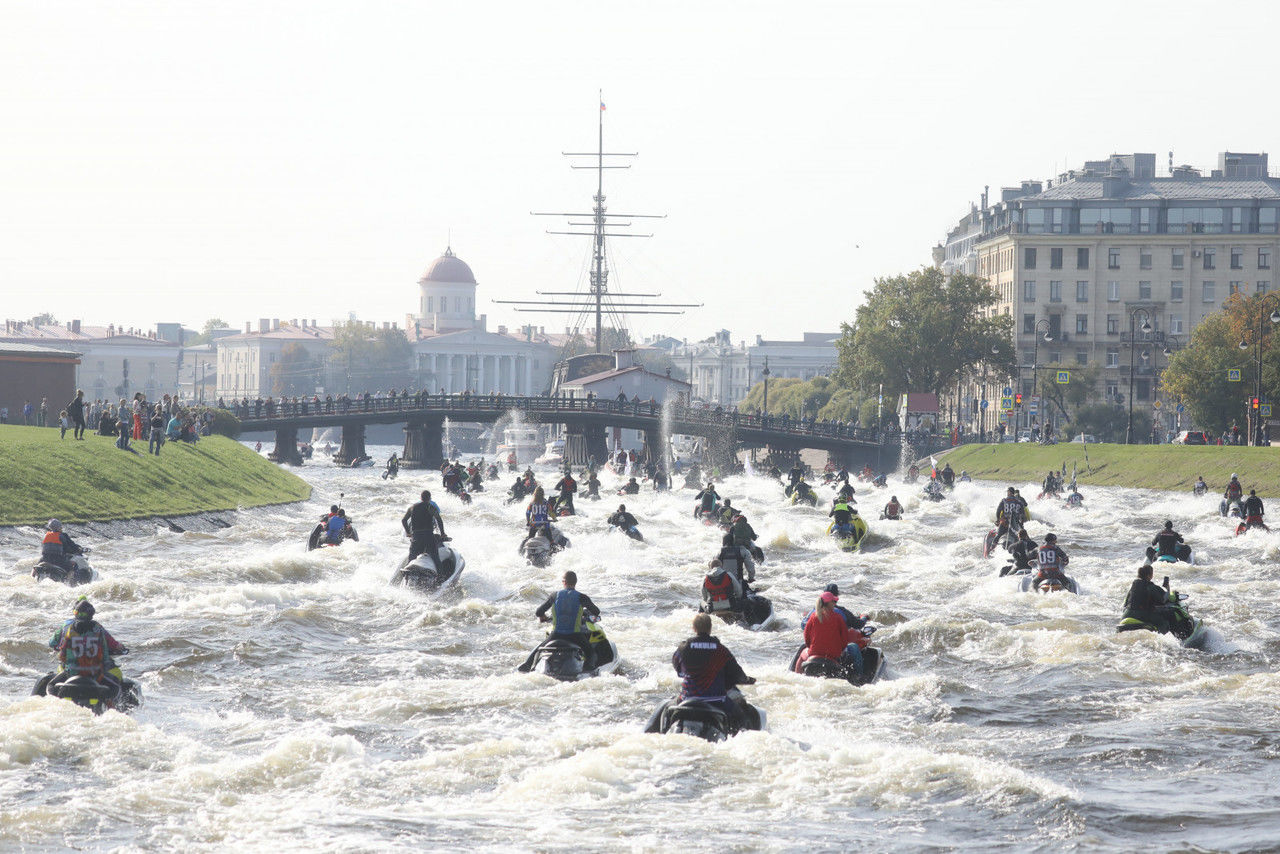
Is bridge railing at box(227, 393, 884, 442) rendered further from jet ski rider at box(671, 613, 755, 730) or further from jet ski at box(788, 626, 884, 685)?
jet ski rider at box(671, 613, 755, 730)

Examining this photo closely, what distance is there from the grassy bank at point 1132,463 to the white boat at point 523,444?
193 feet

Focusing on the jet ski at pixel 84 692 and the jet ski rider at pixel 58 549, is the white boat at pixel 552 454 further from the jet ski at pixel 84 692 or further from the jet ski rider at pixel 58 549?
the jet ski at pixel 84 692

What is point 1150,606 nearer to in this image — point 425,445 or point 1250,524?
point 1250,524

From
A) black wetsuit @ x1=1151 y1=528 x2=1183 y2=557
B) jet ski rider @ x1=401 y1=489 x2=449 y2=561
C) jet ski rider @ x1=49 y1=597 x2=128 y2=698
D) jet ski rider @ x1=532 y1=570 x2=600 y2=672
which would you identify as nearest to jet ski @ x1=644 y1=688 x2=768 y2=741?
jet ski rider @ x1=532 y1=570 x2=600 y2=672

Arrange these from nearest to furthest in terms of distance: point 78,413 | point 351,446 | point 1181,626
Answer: point 1181,626, point 78,413, point 351,446

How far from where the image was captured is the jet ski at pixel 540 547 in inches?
1366

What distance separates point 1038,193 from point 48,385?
3839 inches

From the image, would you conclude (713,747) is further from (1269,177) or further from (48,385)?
(1269,177)

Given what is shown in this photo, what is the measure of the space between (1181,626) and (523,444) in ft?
431

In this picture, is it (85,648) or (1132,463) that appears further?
(1132,463)

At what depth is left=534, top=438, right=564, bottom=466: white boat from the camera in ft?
452

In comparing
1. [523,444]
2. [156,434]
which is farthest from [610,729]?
[523,444]

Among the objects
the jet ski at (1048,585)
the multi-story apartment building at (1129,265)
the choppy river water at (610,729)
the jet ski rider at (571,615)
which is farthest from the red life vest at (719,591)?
the multi-story apartment building at (1129,265)

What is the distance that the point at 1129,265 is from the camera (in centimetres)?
12581
